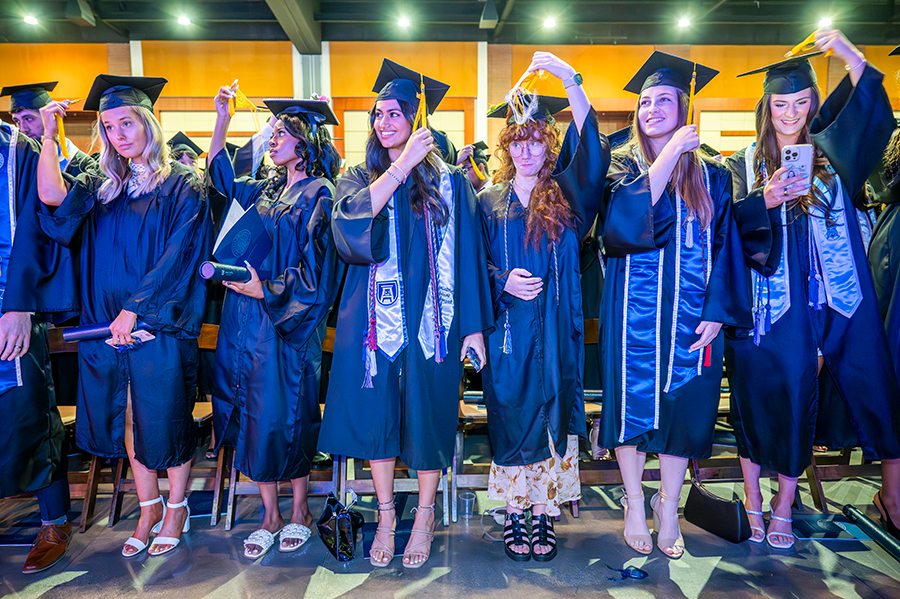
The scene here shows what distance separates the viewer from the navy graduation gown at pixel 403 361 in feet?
6.97

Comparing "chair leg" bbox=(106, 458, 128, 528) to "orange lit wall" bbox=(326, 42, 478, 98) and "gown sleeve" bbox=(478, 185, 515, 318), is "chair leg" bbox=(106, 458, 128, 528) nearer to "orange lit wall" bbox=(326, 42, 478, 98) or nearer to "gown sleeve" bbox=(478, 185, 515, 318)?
"gown sleeve" bbox=(478, 185, 515, 318)

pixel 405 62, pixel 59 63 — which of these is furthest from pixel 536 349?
pixel 59 63

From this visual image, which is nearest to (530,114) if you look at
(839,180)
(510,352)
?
(510,352)

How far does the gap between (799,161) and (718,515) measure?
1535 mm

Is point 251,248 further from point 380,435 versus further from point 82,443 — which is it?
point 82,443

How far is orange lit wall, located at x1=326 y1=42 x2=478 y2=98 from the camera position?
770cm

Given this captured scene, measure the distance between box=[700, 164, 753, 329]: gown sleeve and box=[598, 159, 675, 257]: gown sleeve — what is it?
0.23 meters

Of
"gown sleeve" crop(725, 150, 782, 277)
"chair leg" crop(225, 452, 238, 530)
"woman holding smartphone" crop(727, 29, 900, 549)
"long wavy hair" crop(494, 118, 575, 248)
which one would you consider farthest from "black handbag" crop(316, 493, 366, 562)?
"gown sleeve" crop(725, 150, 782, 277)

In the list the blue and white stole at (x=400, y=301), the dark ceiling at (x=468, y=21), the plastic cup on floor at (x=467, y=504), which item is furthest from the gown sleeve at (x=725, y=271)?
the dark ceiling at (x=468, y=21)

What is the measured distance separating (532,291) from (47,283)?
214 centimetres

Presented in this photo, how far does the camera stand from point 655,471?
106 inches

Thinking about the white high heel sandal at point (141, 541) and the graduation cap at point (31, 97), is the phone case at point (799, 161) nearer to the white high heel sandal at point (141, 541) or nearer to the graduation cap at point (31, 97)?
the white high heel sandal at point (141, 541)

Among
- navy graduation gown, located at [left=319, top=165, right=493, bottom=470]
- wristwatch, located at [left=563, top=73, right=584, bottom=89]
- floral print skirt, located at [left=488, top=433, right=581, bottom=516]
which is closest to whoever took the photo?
wristwatch, located at [left=563, top=73, right=584, bottom=89]

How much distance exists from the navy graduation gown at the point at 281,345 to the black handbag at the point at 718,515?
5.83ft
